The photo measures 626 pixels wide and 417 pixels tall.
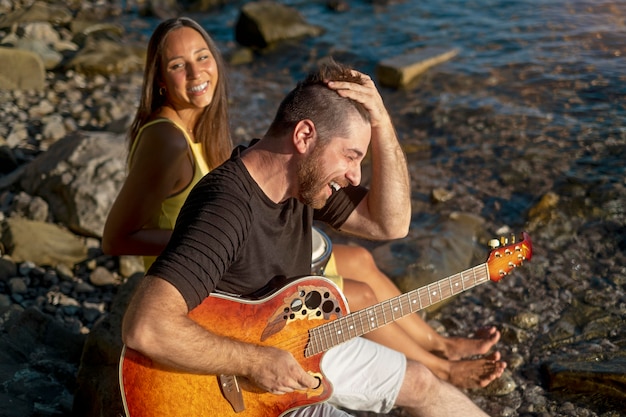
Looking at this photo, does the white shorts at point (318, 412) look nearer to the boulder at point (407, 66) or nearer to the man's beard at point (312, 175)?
the man's beard at point (312, 175)

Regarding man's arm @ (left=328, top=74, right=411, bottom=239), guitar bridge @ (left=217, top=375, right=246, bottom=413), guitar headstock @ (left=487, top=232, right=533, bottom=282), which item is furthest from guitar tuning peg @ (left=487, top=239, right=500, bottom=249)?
guitar bridge @ (left=217, top=375, right=246, bottom=413)

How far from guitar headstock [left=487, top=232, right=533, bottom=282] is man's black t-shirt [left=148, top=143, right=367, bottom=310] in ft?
2.73

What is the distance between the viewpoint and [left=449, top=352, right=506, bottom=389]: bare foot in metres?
4.42

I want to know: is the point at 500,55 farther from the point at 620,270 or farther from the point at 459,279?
the point at 459,279

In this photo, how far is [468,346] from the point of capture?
4.66m

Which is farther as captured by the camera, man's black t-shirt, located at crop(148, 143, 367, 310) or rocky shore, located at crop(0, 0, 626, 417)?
rocky shore, located at crop(0, 0, 626, 417)

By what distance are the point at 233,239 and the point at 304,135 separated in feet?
1.83

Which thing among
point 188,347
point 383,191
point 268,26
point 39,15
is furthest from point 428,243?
point 39,15

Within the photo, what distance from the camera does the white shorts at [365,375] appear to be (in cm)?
355

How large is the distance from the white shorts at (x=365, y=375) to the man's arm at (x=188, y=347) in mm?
325

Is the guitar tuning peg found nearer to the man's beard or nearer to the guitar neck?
the guitar neck

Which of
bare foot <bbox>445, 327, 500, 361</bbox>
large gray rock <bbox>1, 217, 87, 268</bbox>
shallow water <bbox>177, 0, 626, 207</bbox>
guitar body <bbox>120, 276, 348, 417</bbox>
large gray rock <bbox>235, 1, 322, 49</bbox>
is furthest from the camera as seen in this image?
large gray rock <bbox>235, 1, 322, 49</bbox>

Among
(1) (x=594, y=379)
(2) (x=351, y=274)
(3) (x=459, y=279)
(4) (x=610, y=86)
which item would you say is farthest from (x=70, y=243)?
(4) (x=610, y=86)

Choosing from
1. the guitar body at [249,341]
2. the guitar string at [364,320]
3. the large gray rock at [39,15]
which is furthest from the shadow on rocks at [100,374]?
the large gray rock at [39,15]
